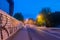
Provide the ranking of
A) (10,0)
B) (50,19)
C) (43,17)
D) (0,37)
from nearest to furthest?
(0,37) → (10,0) → (50,19) → (43,17)

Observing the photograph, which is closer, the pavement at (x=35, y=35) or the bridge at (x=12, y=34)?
the bridge at (x=12, y=34)

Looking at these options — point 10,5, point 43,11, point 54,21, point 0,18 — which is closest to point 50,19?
point 54,21

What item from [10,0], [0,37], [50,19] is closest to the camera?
[0,37]

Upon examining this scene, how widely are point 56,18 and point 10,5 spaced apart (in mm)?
69756

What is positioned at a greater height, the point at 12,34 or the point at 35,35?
the point at 12,34

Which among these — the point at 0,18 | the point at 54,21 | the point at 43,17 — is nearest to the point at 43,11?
the point at 43,17

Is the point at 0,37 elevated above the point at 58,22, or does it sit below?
below

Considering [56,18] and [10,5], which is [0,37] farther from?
[56,18]

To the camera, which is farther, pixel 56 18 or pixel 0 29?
pixel 56 18

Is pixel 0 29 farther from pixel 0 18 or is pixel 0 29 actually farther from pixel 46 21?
pixel 46 21

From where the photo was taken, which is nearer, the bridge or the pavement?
the bridge

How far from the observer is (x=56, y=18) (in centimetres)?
→ 8738

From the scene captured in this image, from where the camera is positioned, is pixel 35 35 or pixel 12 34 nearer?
pixel 12 34

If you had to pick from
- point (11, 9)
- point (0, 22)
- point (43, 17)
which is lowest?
point (0, 22)
